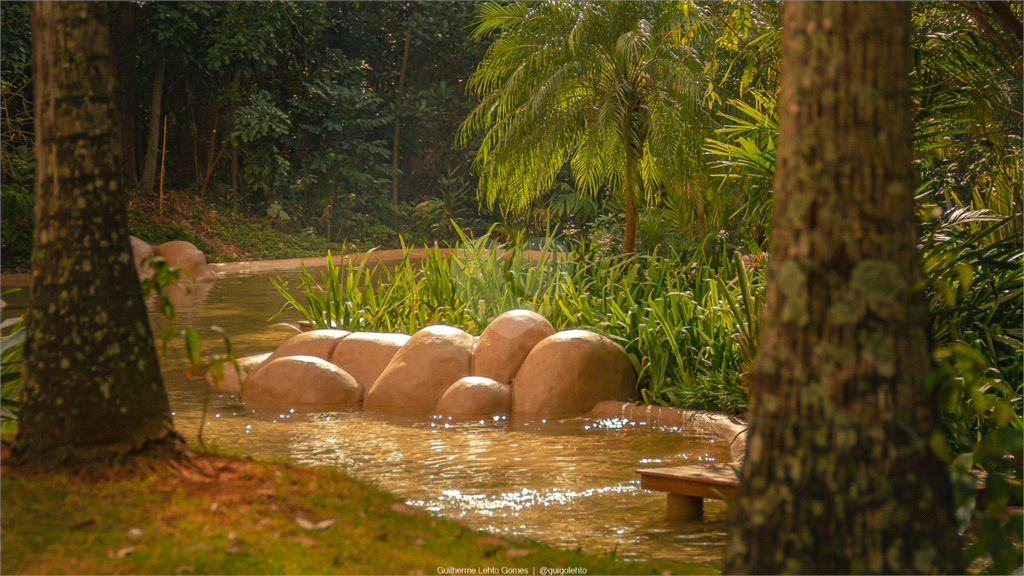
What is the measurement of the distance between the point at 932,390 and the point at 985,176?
4.90 meters

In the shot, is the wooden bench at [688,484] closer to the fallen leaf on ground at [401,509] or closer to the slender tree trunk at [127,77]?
the fallen leaf on ground at [401,509]

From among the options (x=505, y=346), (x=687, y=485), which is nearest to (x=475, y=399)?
(x=505, y=346)

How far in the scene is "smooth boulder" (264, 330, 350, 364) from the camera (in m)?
7.56

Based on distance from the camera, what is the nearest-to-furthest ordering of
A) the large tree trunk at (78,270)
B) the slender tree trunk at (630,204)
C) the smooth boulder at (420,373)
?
the large tree trunk at (78,270)
the smooth boulder at (420,373)
the slender tree trunk at (630,204)

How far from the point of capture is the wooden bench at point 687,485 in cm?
423

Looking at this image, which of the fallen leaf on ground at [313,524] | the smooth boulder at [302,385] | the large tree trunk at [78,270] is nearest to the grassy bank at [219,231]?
the smooth boulder at [302,385]

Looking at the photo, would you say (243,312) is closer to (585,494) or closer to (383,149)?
(585,494)

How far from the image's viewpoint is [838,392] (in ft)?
6.71

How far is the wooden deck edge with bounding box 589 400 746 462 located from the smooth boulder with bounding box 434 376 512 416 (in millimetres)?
644

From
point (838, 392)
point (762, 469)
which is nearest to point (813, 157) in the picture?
point (838, 392)

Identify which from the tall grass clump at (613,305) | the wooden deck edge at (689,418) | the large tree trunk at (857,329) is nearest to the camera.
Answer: the large tree trunk at (857,329)

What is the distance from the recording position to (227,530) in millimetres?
2688

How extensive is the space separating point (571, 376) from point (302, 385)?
199cm

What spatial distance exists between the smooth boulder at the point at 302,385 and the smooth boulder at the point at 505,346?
0.97 m
